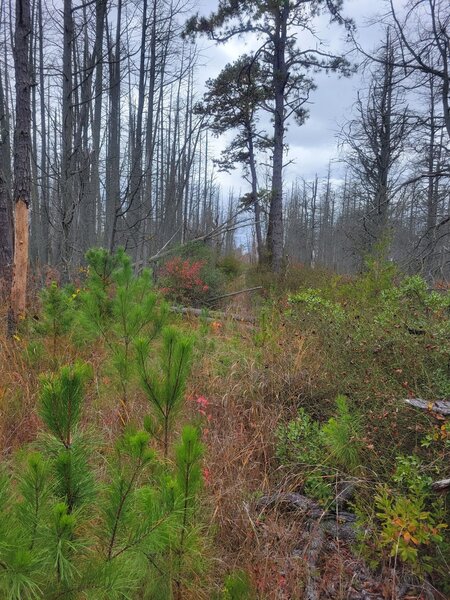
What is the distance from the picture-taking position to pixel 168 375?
5.73 ft

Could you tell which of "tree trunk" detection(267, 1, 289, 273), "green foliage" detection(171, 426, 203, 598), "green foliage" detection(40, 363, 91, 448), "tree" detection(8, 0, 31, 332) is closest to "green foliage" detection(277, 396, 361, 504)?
"green foliage" detection(171, 426, 203, 598)

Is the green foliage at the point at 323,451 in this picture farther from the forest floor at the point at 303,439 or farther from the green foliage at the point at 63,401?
the green foliage at the point at 63,401

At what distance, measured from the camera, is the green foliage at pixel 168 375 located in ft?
5.60

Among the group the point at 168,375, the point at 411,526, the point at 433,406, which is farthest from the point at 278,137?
the point at 411,526

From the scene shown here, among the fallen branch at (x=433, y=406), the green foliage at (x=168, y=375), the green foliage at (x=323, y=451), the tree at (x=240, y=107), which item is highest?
the tree at (x=240, y=107)

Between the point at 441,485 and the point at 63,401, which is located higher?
the point at 63,401

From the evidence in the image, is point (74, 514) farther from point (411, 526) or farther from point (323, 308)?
point (323, 308)

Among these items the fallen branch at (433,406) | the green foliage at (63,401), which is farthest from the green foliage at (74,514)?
the fallen branch at (433,406)

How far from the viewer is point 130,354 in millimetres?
2742

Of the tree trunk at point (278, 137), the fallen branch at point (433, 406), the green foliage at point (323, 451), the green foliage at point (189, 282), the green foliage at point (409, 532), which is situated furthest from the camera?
the tree trunk at point (278, 137)

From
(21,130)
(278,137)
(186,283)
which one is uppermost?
(278,137)

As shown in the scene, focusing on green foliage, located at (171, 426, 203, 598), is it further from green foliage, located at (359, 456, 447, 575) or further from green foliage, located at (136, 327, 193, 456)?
green foliage, located at (359, 456, 447, 575)

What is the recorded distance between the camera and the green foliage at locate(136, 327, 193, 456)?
5.60 feet

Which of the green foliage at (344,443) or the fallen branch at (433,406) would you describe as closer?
the fallen branch at (433,406)
